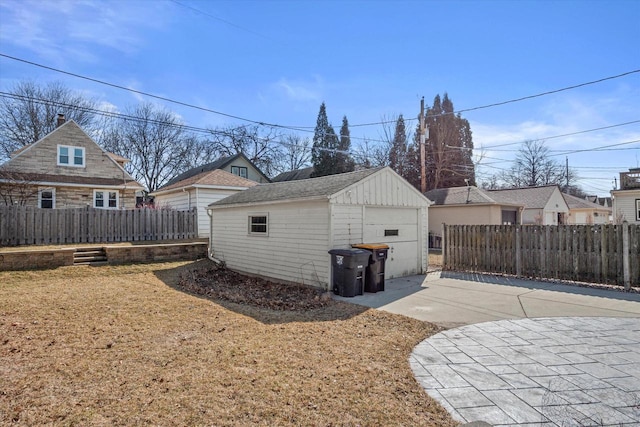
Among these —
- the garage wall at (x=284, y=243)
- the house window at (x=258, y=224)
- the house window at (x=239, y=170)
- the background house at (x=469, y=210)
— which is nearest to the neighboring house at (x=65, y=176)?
the house window at (x=239, y=170)

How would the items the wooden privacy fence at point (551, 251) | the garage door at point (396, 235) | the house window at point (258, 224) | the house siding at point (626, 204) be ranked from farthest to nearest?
the house siding at point (626, 204) < the house window at point (258, 224) < the garage door at point (396, 235) < the wooden privacy fence at point (551, 251)

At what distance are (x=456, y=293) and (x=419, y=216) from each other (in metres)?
3.30

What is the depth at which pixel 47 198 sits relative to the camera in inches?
Result: 746

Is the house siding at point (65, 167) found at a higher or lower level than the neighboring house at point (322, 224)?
higher

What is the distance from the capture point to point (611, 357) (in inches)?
165

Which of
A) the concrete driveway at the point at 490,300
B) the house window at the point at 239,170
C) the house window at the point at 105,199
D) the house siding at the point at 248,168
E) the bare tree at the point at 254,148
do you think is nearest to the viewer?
the concrete driveway at the point at 490,300

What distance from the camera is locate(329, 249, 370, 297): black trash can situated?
7.61m

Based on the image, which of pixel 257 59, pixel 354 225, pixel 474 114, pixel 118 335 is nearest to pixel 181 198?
pixel 257 59

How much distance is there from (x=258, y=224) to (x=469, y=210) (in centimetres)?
1391

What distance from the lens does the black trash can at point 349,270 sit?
7.61 m

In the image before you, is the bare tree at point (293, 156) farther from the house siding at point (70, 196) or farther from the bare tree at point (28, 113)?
the house siding at point (70, 196)

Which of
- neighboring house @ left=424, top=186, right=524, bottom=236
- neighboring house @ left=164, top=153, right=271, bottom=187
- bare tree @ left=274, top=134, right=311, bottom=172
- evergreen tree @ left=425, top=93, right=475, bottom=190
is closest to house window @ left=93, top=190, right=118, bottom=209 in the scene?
neighboring house @ left=164, top=153, right=271, bottom=187

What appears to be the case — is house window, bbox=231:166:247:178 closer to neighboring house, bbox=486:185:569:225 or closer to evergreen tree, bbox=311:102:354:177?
evergreen tree, bbox=311:102:354:177

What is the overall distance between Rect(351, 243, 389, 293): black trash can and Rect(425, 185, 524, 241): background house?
1154 centimetres
